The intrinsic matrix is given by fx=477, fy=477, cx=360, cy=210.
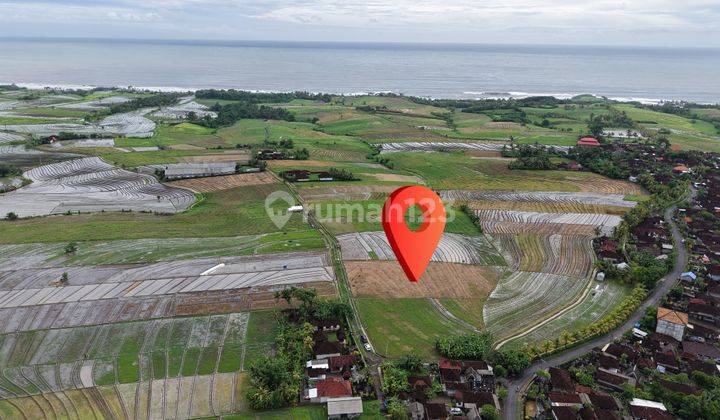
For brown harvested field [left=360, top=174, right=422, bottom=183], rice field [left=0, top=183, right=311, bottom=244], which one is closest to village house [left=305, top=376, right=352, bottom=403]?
rice field [left=0, top=183, right=311, bottom=244]

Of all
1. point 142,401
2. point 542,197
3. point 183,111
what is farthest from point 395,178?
point 183,111

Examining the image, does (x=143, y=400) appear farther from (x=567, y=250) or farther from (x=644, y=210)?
(x=644, y=210)

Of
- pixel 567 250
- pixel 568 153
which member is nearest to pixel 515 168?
pixel 568 153

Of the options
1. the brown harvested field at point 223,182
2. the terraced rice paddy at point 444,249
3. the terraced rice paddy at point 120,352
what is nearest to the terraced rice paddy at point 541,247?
the terraced rice paddy at point 444,249

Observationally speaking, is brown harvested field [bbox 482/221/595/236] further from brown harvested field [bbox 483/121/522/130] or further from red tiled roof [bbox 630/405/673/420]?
brown harvested field [bbox 483/121/522/130]

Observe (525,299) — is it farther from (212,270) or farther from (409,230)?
(212,270)
